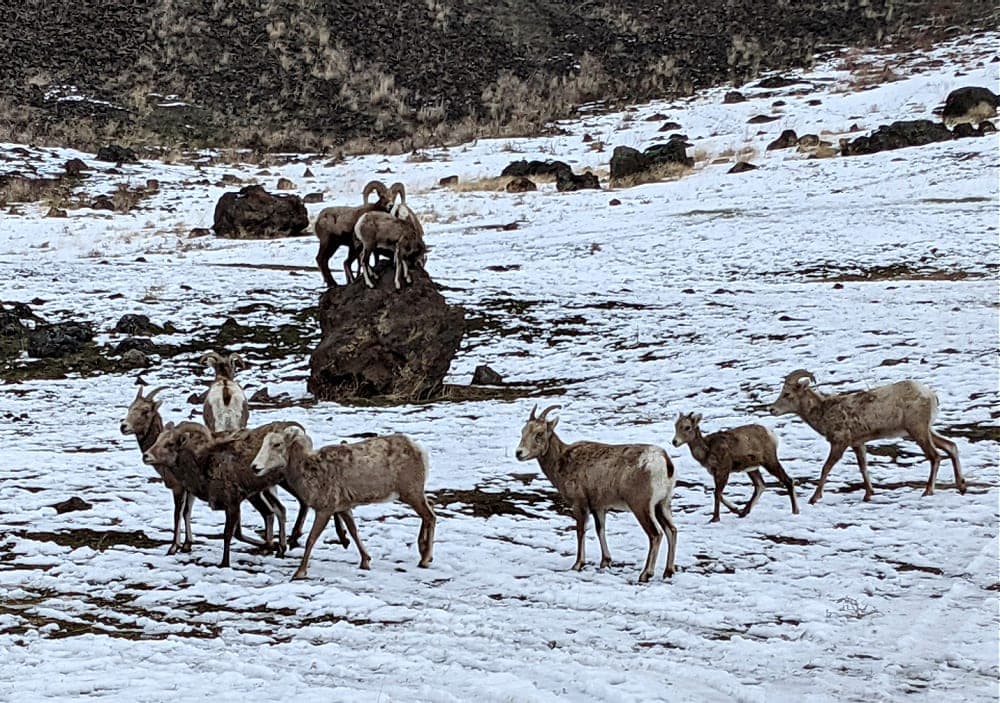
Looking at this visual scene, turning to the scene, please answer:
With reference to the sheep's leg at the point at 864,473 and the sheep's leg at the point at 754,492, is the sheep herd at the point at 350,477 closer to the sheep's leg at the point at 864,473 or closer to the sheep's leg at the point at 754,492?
the sheep's leg at the point at 754,492

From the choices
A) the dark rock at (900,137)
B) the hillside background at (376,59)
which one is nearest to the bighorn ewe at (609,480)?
the dark rock at (900,137)

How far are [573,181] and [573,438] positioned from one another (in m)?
23.1

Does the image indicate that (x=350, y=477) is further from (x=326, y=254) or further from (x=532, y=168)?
(x=532, y=168)

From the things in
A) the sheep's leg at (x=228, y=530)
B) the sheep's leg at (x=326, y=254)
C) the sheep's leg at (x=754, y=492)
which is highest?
the sheep's leg at (x=326, y=254)

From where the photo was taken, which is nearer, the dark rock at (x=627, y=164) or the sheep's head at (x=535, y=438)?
the sheep's head at (x=535, y=438)

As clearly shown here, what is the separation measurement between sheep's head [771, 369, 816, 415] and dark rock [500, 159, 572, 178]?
1048 inches

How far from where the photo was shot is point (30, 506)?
11.2 m

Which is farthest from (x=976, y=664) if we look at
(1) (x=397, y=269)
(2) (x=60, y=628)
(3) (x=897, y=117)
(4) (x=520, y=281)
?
(3) (x=897, y=117)

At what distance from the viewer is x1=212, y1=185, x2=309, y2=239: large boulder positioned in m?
32.2

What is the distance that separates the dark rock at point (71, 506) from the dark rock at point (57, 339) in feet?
33.8

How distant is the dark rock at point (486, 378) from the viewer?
756 inches

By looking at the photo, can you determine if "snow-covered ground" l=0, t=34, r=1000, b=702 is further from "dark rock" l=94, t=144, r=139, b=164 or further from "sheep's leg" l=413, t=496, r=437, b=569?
"dark rock" l=94, t=144, r=139, b=164

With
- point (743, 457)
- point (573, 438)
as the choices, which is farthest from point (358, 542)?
point (573, 438)

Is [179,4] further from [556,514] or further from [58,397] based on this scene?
[556,514]
